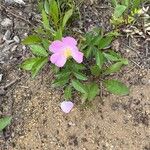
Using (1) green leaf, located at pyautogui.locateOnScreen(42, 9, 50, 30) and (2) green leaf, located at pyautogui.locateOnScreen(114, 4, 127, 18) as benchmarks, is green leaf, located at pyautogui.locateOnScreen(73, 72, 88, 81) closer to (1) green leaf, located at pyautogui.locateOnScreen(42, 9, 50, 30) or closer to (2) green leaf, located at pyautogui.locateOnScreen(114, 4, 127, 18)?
(1) green leaf, located at pyautogui.locateOnScreen(42, 9, 50, 30)

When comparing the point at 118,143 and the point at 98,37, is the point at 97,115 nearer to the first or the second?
the point at 118,143

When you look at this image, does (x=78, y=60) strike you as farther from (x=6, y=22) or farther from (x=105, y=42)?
(x=6, y=22)

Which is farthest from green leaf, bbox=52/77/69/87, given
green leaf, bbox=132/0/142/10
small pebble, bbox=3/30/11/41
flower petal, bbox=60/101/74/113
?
green leaf, bbox=132/0/142/10

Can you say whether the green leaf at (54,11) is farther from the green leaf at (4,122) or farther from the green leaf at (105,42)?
the green leaf at (4,122)

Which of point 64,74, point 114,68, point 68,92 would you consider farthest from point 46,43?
point 114,68

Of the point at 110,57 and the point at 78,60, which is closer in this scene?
the point at 78,60

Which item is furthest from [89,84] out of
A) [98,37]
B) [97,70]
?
[98,37]
